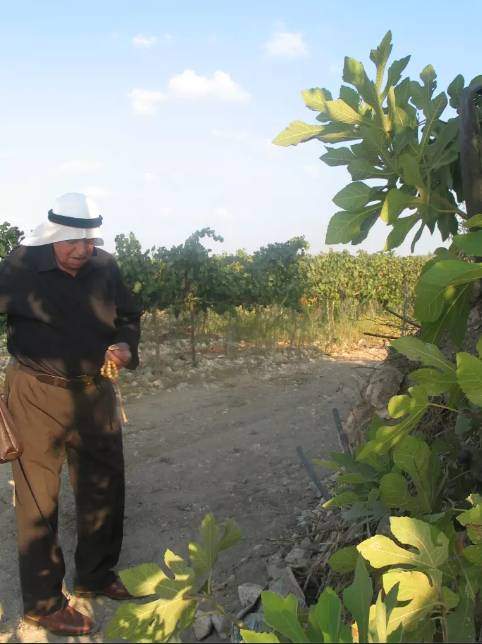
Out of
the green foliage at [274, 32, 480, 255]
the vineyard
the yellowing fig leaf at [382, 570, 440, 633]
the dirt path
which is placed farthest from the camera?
the vineyard

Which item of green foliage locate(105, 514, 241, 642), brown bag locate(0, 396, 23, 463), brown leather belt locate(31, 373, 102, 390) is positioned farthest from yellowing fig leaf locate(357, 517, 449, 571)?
brown leather belt locate(31, 373, 102, 390)

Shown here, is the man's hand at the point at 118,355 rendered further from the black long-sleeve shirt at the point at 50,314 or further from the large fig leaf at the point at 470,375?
the large fig leaf at the point at 470,375

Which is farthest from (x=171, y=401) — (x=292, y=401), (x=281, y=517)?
(x=281, y=517)

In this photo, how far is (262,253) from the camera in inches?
507

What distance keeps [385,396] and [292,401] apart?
5339mm

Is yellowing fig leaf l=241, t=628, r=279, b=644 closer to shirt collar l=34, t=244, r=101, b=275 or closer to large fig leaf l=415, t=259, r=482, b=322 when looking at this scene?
large fig leaf l=415, t=259, r=482, b=322

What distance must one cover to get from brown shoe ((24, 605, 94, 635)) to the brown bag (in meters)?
0.75

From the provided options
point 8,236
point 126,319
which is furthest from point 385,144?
point 8,236

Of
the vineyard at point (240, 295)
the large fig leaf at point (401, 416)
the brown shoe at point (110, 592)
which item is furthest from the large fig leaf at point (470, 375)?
the vineyard at point (240, 295)

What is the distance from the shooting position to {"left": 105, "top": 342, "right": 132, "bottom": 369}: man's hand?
3.29 meters

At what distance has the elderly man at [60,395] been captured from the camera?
9.99 feet

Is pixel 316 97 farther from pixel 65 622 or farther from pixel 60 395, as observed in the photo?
pixel 65 622

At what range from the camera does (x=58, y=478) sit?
315cm

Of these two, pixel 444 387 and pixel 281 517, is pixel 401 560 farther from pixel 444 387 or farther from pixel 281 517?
pixel 281 517
